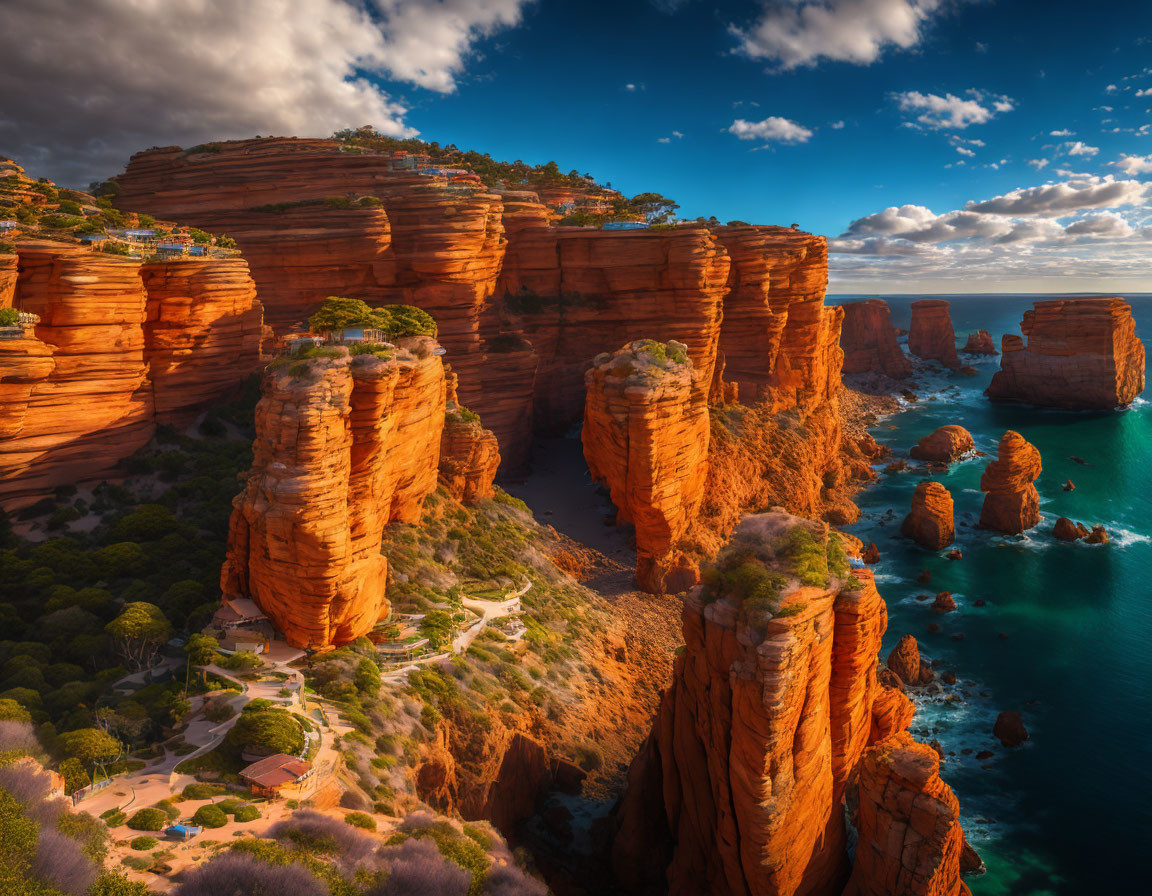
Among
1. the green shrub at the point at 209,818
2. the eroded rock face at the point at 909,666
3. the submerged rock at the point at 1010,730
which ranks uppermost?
the green shrub at the point at 209,818

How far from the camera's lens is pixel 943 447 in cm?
8438

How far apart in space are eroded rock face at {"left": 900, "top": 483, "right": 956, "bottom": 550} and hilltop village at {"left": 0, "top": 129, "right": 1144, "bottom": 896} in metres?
0.37

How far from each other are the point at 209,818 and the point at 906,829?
20.7 metres

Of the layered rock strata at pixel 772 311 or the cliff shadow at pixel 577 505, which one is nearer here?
the cliff shadow at pixel 577 505

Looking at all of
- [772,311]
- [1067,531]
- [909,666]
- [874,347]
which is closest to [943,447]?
[1067,531]

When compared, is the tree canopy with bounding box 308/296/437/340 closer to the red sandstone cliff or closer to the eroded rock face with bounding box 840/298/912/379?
the red sandstone cliff

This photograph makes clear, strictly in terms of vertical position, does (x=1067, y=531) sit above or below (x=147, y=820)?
below

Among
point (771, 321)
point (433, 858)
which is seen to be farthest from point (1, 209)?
point (771, 321)

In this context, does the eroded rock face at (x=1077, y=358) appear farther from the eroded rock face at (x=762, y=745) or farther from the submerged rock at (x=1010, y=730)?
the eroded rock face at (x=762, y=745)

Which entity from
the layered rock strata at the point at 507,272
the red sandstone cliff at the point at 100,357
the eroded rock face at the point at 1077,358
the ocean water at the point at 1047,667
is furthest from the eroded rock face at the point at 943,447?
the red sandstone cliff at the point at 100,357

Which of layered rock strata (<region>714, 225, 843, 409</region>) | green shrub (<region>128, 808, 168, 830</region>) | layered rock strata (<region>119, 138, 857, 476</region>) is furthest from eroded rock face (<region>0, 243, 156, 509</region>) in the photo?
layered rock strata (<region>714, 225, 843, 409</region>)

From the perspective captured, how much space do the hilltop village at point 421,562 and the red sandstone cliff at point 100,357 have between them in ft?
0.57

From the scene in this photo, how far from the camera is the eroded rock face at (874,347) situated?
132875 millimetres

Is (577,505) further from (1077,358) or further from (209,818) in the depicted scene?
(1077,358)
